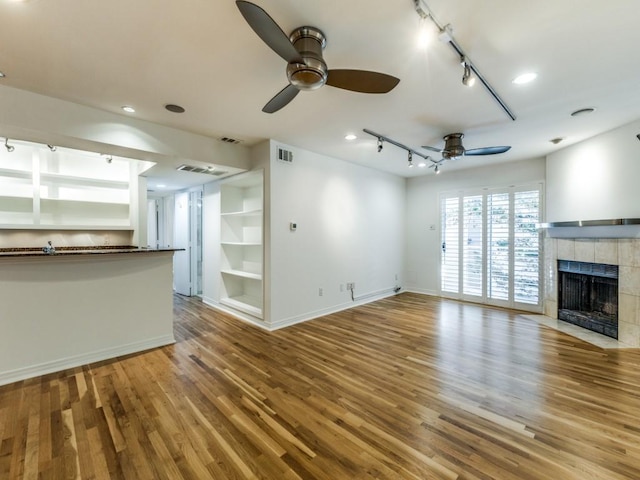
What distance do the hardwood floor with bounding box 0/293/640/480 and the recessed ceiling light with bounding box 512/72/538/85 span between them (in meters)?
2.76

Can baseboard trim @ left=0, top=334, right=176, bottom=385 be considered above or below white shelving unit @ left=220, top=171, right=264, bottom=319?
below

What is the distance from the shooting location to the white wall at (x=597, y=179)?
3605 millimetres

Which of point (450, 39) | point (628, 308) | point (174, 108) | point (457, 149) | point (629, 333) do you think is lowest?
point (629, 333)

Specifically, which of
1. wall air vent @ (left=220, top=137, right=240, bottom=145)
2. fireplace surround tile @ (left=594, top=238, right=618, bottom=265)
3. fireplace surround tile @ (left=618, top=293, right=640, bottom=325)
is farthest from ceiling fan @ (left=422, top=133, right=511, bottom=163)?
wall air vent @ (left=220, top=137, right=240, bottom=145)

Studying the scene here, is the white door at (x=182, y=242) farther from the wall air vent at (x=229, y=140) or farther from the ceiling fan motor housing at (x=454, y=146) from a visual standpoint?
the ceiling fan motor housing at (x=454, y=146)

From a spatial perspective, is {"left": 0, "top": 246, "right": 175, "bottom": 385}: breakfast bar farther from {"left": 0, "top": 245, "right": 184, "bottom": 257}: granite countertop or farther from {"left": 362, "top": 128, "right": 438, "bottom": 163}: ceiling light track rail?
{"left": 362, "top": 128, "right": 438, "bottom": 163}: ceiling light track rail

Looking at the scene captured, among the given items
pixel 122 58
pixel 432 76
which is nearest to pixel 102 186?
pixel 122 58

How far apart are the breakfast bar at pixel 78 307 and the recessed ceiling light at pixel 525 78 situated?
414 centimetres

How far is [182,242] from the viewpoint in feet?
21.5

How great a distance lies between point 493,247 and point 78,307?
254 inches

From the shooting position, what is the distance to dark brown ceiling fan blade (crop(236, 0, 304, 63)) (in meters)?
1.36

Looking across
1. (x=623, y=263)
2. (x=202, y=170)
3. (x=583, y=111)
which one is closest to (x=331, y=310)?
(x=202, y=170)

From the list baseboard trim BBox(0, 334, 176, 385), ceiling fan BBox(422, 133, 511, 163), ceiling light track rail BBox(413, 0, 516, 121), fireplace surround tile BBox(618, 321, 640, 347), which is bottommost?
baseboard trim BBox(0, 334, 176, 385)

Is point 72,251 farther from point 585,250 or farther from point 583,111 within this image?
point 585,250
